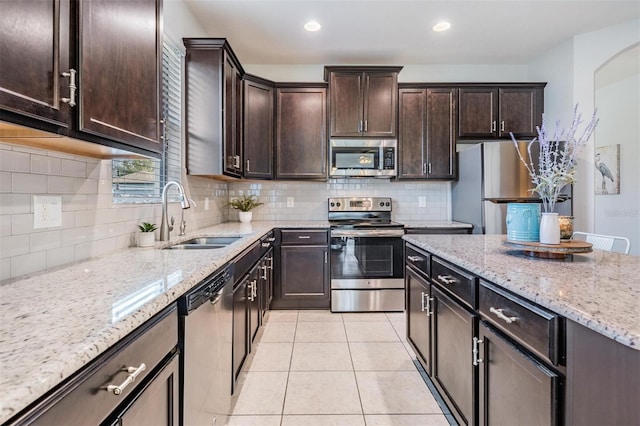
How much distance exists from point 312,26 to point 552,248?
2.74 m

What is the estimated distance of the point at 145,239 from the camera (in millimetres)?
1810

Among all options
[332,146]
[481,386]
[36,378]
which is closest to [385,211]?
[332,146]

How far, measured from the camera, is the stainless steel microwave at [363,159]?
3.48 metres

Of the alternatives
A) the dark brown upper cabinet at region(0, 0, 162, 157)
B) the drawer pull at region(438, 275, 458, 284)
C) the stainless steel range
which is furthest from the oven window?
the dark brown upper cabinet at region(0, 0, 162, 157)

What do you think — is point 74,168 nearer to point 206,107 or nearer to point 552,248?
point 206,107

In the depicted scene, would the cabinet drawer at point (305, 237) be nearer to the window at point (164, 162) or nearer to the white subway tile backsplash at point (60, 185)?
the window at point (164, 162)

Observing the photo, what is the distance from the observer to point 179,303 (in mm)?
1061

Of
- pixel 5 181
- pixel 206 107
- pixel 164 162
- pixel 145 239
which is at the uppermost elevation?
pixel 206 107

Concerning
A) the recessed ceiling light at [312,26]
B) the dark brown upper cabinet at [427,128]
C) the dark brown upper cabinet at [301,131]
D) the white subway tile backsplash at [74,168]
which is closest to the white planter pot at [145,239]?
the white subway tile backsplash at [74,168]

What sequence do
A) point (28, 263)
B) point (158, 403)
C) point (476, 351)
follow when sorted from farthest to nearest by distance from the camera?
point (476, 351) < point (28, 263) < point (158, 403)

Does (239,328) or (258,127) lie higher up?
(258,127)

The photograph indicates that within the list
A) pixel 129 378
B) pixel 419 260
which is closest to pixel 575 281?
pixel 419 260

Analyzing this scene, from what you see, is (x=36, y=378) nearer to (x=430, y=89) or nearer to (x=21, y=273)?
(x=21, y=273)

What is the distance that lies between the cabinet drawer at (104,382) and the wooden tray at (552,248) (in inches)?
57.3
